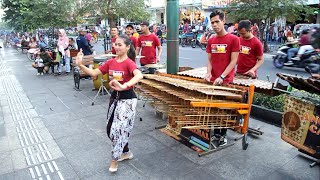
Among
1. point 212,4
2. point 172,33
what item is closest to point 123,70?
point 172,33

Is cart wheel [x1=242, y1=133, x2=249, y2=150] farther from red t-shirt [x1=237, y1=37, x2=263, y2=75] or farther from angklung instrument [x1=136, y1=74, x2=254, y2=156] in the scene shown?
red t-shirt [x1=237, y1=37, x2=263, y2=75]

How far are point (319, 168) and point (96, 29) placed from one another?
30560mm

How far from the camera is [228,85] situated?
3.88 m

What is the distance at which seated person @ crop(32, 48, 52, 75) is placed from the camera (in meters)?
11.3

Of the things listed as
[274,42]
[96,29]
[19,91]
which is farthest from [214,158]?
[96,29]

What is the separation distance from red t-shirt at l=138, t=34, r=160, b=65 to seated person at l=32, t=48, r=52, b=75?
6.33 m

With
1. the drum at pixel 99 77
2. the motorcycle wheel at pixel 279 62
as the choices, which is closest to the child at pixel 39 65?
the drum at pixel 99 77

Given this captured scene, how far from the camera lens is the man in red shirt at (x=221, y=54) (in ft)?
12.7

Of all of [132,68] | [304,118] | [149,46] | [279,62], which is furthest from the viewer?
[279,62]

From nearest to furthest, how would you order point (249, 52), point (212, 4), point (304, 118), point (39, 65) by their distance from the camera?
point (304, 118) → point (249, 52) → point (39, 65) → point (212, 4)

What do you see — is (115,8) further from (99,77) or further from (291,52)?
(291,52)

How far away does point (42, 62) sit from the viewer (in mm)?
11406

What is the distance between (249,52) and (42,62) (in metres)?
9.08

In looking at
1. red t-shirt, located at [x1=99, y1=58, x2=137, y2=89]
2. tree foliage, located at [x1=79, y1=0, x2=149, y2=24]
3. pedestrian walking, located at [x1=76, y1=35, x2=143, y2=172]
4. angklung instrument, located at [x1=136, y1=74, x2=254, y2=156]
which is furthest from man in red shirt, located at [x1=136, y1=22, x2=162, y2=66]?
tree foliage, located at [x1=79, y1=0, x2=149, y2=24]
